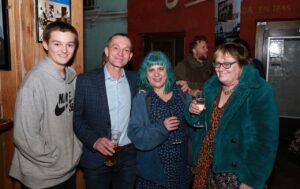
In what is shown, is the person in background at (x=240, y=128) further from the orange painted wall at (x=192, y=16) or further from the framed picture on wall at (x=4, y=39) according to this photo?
the orange painted wall at (x=192, y=16)

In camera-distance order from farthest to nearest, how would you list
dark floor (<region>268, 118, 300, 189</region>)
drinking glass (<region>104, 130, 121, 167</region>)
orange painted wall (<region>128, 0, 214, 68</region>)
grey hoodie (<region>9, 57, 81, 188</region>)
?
orange painted wall (<region>128, 0, 214, 68</region>) < dark floor (<region>268, 118, 300, 189</region>) < drinking glass (<region>104, 130, 121, 167</region>) < grey hoodie (<region>9, 57, 81, 188</region>)

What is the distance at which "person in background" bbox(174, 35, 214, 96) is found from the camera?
4.86 metres

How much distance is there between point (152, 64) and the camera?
2.30m

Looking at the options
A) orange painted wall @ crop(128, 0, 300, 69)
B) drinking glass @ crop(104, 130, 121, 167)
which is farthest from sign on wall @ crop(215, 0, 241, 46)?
drinking glass @ crop(104, 130, 121, 167)

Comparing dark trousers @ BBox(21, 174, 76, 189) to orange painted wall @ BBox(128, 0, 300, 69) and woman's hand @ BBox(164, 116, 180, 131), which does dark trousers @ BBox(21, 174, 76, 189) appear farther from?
orange painted wall @ BBox(128, 0, 300, 69)

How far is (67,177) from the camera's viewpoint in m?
2.17

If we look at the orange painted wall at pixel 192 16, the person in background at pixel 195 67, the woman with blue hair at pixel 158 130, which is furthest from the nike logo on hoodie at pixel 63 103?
the orange painted wall at pixel 192 16

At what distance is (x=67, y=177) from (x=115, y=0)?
284 inches

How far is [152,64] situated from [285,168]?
4.09 metres

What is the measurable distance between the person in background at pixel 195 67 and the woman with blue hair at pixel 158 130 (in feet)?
8.21

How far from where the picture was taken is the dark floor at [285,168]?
4.45 metres

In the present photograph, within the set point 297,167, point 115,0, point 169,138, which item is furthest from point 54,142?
point 115,0

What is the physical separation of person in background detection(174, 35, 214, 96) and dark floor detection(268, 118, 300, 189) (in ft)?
6.62

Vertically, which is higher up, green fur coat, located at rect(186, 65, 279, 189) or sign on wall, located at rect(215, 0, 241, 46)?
sign on wall, located at rect(215, 0, 241, 46)
